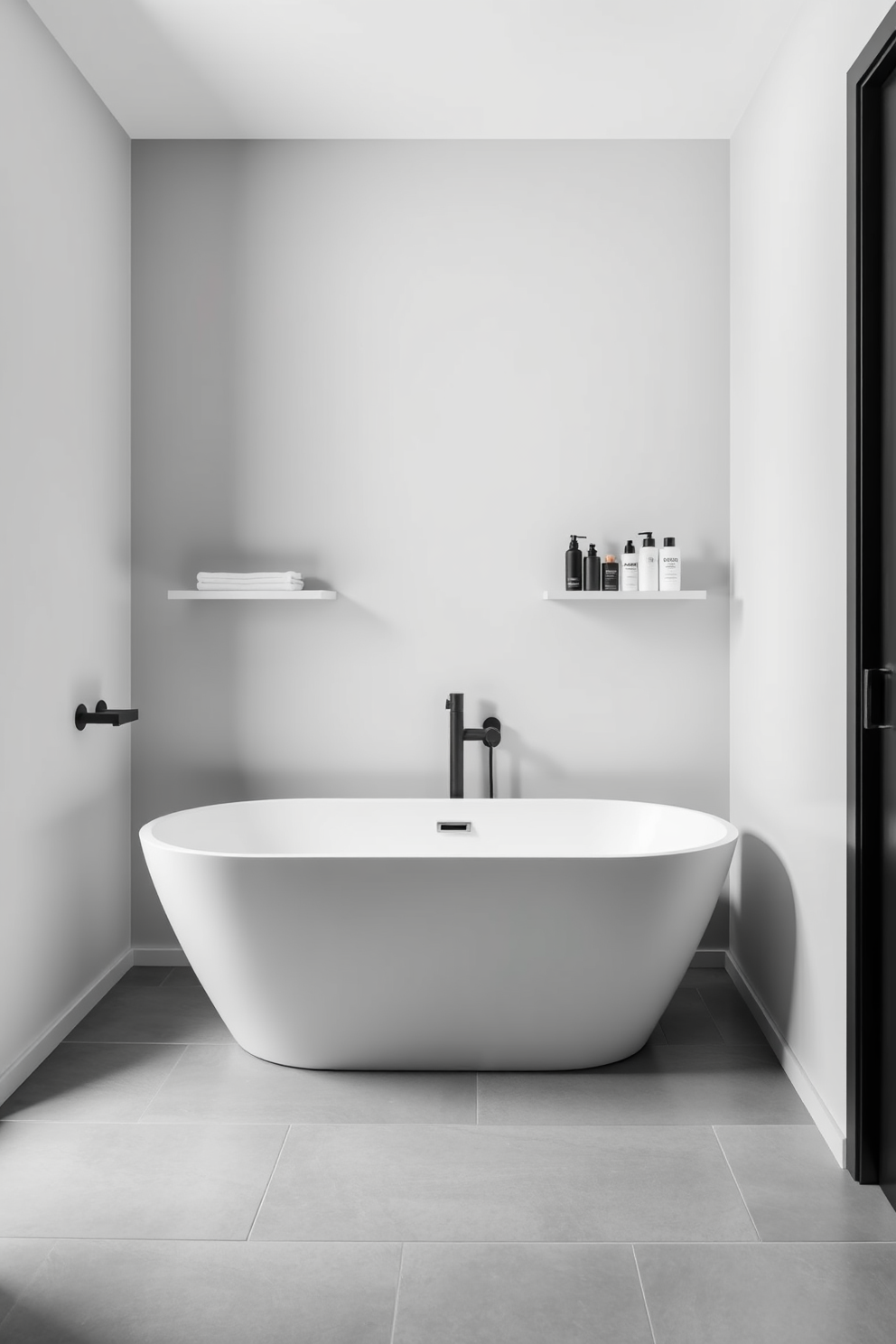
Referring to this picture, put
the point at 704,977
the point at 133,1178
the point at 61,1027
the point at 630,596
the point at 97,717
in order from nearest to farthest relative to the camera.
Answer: the point at 133,1178
the point at 61,1027
the point at 97,717
the point at 630,596
the point at 704,977

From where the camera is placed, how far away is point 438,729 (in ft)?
10.5

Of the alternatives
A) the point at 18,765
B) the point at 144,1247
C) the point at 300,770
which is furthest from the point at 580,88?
the point at 144,1247

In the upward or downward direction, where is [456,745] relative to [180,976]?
upward

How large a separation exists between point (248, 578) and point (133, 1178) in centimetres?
170

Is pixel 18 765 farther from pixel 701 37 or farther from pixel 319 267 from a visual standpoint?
pixel 701 37

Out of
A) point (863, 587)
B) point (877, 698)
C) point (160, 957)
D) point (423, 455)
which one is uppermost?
point (423, 455)

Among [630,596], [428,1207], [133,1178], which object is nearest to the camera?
[428,1207]

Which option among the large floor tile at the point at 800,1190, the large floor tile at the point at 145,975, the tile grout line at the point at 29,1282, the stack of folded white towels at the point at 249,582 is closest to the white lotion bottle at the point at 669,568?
the stack of folded white towels at the point at 249,582

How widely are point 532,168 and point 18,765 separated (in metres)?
2.43

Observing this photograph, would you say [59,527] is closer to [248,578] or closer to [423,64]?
[248,578]

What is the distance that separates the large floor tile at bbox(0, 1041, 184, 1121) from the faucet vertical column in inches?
43.5

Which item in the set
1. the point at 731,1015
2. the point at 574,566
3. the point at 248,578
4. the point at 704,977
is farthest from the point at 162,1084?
the point at 574,566

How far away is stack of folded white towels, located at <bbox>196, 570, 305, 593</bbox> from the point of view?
300cm

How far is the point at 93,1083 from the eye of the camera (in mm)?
2375
